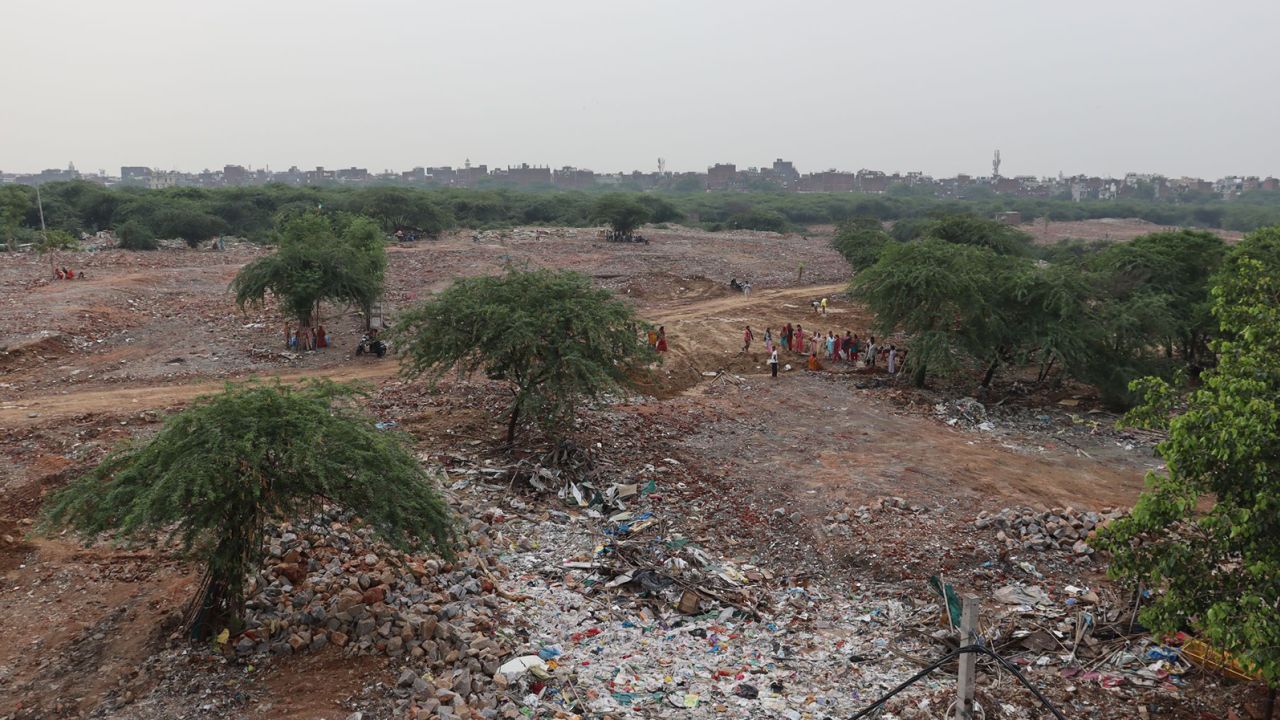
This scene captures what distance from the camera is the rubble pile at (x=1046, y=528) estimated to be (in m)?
11.5

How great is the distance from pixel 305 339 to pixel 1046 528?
771 inches

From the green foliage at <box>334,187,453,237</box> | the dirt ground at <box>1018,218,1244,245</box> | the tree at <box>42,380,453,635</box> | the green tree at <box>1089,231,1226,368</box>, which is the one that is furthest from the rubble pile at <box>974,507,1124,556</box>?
the dirt ground at <box>1018,218,1244,245</box>

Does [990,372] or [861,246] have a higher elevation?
[861,246]

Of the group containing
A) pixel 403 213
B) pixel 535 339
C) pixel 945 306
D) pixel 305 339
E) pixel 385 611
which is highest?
pixel 403 213

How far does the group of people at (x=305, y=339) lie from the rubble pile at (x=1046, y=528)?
18.5 meters

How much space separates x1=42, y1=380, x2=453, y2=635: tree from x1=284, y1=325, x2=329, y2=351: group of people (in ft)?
48.5

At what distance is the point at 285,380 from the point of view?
19.6m

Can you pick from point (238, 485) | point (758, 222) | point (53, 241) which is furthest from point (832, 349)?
point (758, 222)

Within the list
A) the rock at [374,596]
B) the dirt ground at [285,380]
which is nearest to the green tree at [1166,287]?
the dirt ground at [285,380]

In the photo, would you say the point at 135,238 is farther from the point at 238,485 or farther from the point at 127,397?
the point at 238,485

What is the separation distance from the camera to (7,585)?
30.4 feet

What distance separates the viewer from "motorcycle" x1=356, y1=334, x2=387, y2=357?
2236cm

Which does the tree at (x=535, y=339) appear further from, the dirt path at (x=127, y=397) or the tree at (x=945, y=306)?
the tree at (x=945, y=306)

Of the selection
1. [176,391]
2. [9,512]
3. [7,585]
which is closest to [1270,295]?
[7,585]
